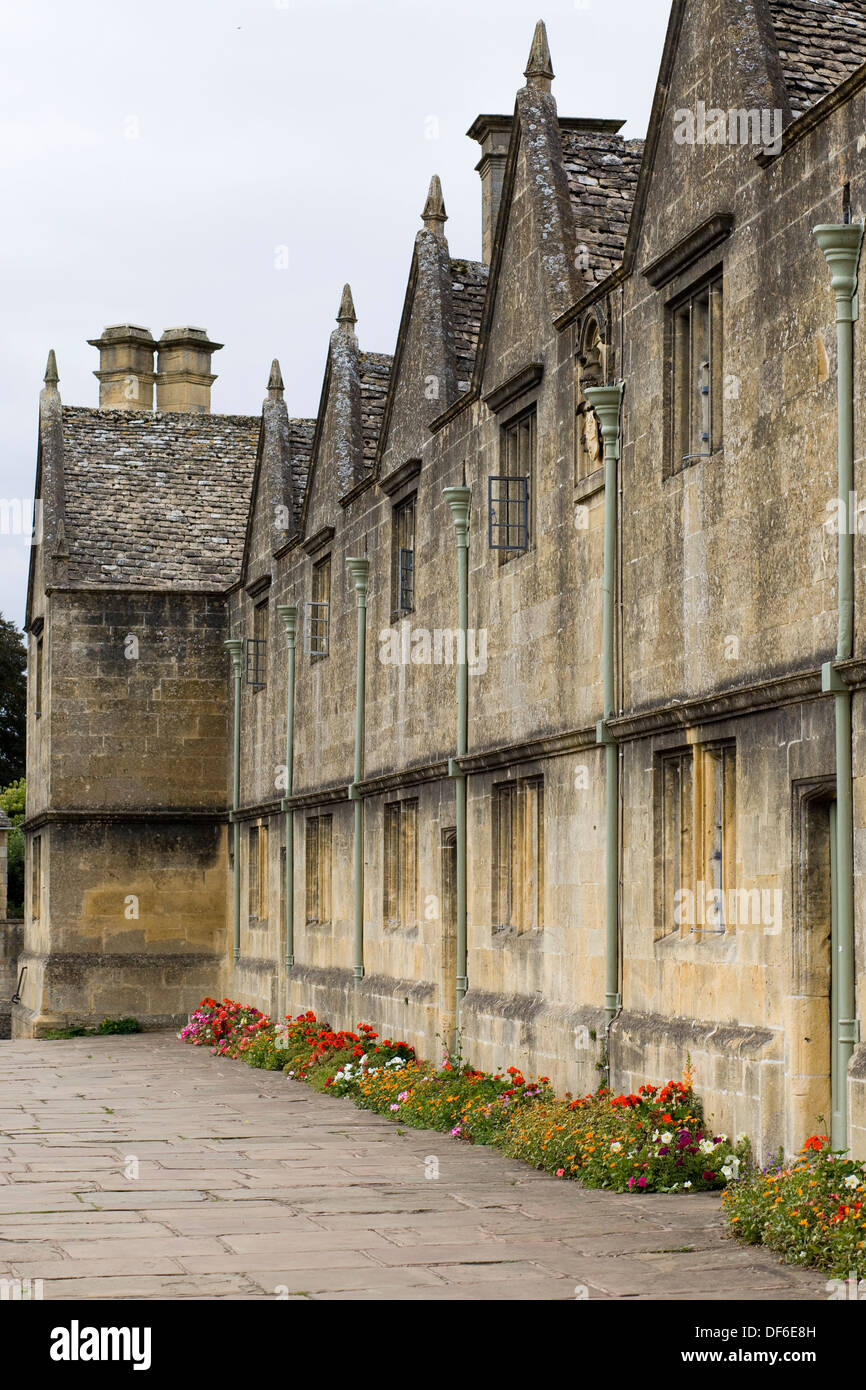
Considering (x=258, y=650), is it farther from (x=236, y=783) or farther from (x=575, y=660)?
(x=575, y=660)

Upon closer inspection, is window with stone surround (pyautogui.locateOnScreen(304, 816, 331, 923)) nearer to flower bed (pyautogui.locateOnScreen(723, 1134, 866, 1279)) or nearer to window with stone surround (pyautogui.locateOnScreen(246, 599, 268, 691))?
window with stone surround (pyautogui.locateOnScreen(246, 599, 268, 691))

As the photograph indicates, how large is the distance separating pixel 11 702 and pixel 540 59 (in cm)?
4290

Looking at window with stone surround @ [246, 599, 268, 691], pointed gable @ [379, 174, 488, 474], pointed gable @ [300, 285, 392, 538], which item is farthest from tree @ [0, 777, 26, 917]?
pointed gable @ [379, 174, 488, 474]

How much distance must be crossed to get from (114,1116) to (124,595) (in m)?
13.7

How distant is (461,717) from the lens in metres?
16.3

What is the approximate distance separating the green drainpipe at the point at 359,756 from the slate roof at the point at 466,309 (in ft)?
8.09

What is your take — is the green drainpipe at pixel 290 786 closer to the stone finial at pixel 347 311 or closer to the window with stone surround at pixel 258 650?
the window with stone surround at pixel 258 650

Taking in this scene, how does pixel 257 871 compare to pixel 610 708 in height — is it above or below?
below

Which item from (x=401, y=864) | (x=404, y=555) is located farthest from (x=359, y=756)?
(x=404, y=555)

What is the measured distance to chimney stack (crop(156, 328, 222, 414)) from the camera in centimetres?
3641

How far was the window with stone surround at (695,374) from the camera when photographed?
11.6m

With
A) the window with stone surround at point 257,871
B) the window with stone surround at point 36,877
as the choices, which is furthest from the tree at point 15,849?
the window with stone surround at point 257,871

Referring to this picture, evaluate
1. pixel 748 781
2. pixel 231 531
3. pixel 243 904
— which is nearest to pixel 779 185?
pixel 748 781

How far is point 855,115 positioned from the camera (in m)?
9.65
